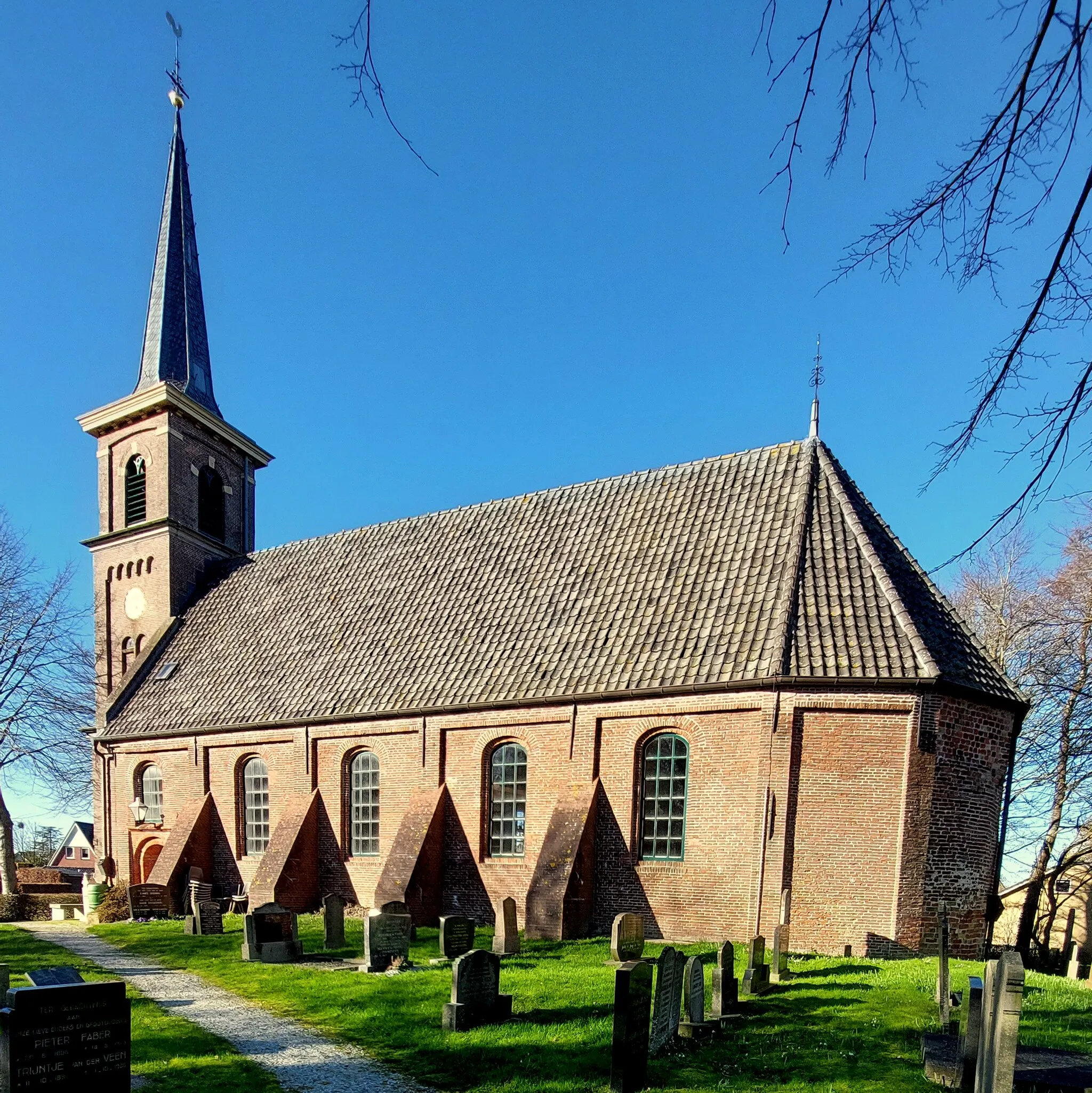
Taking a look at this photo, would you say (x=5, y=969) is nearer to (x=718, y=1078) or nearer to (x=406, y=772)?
(x=718, y=1078)

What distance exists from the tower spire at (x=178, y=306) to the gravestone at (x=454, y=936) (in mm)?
20463

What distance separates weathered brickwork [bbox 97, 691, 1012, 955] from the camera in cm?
1318

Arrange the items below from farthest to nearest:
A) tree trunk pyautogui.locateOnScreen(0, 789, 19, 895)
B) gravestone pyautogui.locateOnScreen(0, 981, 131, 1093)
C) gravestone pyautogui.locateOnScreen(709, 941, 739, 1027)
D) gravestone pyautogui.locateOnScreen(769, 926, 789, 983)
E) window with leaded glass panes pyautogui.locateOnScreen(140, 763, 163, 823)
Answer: tree trunk pyautogui.locateOnScreen(0, 789, 19, 895) → window with leaded glass panes pyautogui.locateOnScreen(140, 763, 163, 823) → gravestone pyautogui.locateOnScreen(769, 926, 789, 983) → gravestone pyautogui.locateOnScreen(709, 941, 739, 1027) → gravestone pyautogui.locateOnScreen(0, 981, 131, 1093)

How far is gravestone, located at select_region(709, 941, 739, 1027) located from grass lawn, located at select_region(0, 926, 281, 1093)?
486cm

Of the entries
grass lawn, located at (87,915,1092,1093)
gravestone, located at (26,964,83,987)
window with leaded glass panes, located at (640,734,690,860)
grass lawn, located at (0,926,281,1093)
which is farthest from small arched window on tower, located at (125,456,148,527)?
gravestone, located at (26,964,83,987)

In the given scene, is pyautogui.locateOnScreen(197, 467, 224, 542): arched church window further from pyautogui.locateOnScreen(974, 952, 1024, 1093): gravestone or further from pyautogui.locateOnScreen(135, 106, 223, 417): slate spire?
pyautogui.locateOnScreen(974, 952, 1024, 1093): gravestone

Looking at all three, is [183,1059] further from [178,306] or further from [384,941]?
[178,306]

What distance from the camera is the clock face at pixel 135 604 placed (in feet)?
85.9

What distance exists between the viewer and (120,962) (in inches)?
552

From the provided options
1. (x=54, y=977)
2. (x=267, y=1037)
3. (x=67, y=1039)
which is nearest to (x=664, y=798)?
(x=267, y=1037)

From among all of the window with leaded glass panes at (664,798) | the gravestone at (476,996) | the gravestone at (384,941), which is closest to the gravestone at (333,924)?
the gravestone at (384,941)

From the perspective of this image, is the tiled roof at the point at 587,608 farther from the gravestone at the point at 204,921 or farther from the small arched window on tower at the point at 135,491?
the small arched window on tower at the point at 135,491

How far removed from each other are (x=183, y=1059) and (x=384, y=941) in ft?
15.0

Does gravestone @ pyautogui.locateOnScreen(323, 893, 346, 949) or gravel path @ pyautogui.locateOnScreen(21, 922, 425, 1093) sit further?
gravestone @ pyautogui.locateOnScreen(323, 893, 346, 949)
